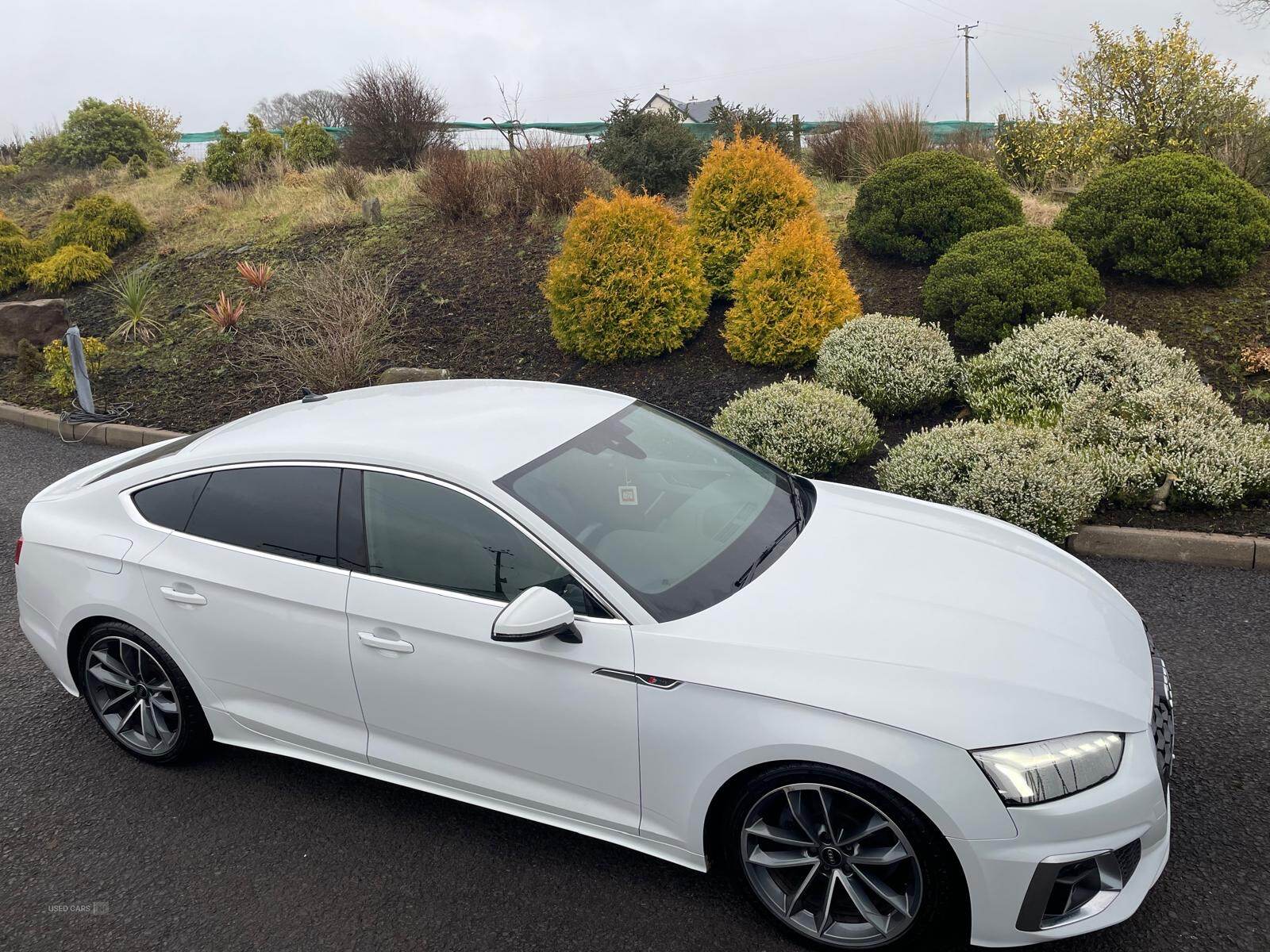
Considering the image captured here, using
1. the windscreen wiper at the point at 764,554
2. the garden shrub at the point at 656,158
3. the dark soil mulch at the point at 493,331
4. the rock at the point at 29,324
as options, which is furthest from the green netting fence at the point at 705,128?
the windscreen wiper at the point at 764,554

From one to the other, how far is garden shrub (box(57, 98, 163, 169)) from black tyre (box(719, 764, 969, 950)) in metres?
28.0

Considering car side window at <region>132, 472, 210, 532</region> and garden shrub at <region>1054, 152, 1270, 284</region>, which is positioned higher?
garden shrub at <region>1054, 152, 1270, 284</region>

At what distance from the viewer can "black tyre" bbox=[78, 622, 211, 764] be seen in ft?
12.1

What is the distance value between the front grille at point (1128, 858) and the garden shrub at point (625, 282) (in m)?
7.03

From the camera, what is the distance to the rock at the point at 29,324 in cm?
1241

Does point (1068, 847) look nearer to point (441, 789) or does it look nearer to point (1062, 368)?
point (441, 789)

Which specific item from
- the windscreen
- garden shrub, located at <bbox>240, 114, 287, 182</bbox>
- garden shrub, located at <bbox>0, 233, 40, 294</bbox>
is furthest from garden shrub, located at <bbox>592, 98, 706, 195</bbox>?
the windscreen

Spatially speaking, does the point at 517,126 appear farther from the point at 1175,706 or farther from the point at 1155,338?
the point at 1175,706

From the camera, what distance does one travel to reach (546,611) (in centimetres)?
270

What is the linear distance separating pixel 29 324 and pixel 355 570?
12116 mm

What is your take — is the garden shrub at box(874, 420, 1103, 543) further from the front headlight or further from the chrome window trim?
the chrome window trim

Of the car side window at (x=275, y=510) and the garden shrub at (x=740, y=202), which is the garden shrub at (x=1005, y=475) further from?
the garden shrub at (x=740, y=202)

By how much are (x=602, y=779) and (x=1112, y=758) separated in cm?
149

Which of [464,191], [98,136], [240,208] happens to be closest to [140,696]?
A: [464,191]
